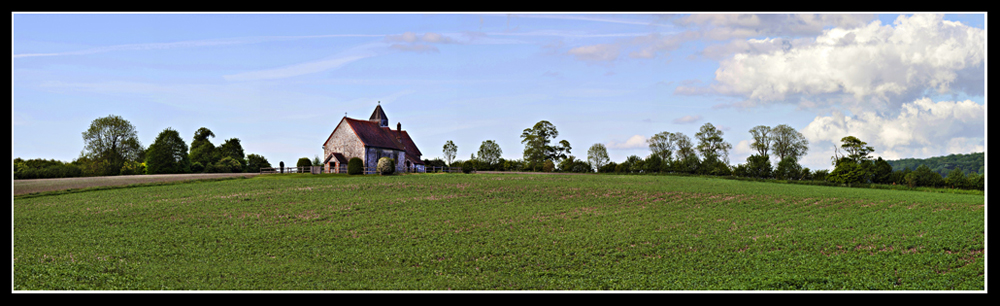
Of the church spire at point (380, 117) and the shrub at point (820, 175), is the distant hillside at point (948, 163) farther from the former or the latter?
the church spire at point (380, 117)

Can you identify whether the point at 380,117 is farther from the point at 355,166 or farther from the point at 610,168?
the point at 610,168

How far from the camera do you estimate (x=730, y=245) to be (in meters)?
18.7

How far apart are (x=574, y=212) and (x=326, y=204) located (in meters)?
13.5

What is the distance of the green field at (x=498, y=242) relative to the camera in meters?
14.4

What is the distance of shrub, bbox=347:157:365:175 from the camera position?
55000mm

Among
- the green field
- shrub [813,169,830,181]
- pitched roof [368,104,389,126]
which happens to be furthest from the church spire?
shrub [813,169,830,181]

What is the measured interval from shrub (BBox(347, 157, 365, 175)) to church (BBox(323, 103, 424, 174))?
2.38 m

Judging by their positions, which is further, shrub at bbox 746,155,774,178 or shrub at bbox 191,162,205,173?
shrub at bbox 191,162,205,173

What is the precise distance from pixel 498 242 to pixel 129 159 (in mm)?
58113

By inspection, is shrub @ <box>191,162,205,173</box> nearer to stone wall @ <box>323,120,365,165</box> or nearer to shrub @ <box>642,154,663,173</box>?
stone wall @ <box>323,120,365,165</box>

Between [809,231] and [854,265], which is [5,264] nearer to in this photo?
[854,265]

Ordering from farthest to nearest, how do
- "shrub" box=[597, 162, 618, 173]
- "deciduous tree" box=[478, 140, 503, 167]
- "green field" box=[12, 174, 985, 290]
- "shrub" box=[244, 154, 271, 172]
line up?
"deciduous tree" box=[478, 140, 503, 167] < "shrub" box=[244, 154, 271, 172] < "shrub" box=[597, 162, 618, 173] < "green field" box=[12, 174, 985, 290]

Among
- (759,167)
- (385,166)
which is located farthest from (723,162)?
(385,166)
